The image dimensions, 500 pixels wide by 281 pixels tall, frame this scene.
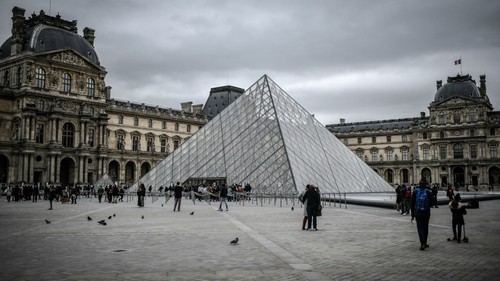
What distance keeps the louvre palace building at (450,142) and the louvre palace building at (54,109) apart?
152 ft

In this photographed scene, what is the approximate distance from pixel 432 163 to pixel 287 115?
4954 cm

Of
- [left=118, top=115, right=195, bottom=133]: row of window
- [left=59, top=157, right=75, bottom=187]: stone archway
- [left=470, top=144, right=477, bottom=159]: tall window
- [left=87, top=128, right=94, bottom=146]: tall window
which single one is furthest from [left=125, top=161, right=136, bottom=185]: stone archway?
[left=470, top=144, right=477, bottom=159]: tall window

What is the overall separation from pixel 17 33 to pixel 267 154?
38.2 metres

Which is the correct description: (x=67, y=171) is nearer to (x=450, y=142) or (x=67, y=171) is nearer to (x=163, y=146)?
(x=163, y=146)

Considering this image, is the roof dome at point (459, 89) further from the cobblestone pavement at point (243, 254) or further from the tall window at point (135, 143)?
the cobblestone pavement at point (243, 254)

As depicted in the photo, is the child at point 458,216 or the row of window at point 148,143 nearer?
the child at point 458,216

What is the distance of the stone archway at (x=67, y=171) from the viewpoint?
5325 centimetres

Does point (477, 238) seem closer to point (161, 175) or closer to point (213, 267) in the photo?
point (213, 267)

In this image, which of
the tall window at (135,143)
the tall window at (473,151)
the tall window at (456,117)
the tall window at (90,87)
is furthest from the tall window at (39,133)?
the tall window at (473,151)

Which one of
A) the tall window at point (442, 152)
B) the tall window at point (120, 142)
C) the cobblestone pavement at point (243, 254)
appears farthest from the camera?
the tall window at point (442, 152)

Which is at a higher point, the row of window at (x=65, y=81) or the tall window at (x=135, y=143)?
the row of window at (x=65, y=81)

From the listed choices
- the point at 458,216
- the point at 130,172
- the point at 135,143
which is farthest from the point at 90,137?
the point at 458,216

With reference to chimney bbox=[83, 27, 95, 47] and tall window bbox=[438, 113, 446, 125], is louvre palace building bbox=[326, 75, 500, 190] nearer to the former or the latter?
tall window bbox=[438, 113, 446, 125]

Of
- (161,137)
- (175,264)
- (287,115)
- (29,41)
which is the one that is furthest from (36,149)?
(175,264)
